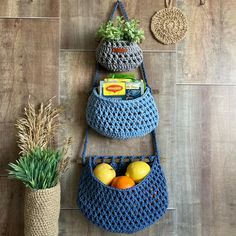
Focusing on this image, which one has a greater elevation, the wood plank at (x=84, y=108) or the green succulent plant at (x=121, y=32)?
the green succulent plant at (x=121, y=32)

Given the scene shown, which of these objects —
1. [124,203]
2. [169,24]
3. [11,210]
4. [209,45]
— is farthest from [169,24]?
[11,210]

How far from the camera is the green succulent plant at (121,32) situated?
3.06 ft

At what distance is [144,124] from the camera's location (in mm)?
926

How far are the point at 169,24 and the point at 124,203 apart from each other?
60cm

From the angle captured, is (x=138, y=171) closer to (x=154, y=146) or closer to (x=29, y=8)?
(x=154, y=146)

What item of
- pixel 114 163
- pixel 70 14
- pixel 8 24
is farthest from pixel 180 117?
pixel 8 24

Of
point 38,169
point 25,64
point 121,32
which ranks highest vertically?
point 121,32

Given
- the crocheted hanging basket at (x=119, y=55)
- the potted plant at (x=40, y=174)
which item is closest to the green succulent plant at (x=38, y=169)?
the potted plant at (x=40, y=174)

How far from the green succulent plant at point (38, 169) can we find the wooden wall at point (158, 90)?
125 mm

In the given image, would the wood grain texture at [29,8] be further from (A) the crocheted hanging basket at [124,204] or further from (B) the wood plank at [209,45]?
(A) the crocheted hanging basket at [124,204]

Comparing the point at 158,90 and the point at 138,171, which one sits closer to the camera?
the point at 138,171

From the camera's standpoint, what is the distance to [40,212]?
0.89m

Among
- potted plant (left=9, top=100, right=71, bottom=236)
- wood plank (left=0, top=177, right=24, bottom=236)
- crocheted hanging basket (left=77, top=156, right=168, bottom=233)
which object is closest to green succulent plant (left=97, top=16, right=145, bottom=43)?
potted plant (left=9, top=100, right=71, bottom=236)

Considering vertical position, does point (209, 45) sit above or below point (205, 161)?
above
